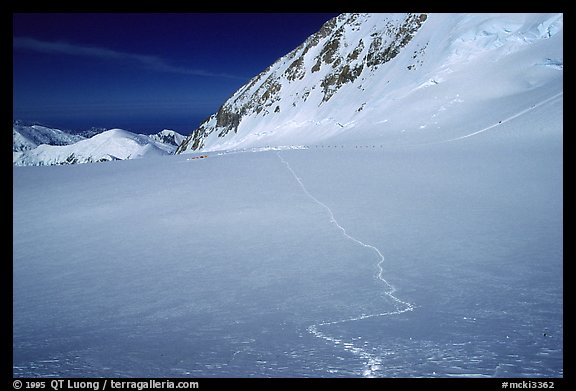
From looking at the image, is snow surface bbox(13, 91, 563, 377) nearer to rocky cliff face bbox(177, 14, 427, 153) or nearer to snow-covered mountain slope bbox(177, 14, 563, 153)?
snow-covered mountain slope bbox(177, 14, 563, 153)

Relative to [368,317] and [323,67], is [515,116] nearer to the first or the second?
[368,317]

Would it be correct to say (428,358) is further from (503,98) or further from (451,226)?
(503,98)

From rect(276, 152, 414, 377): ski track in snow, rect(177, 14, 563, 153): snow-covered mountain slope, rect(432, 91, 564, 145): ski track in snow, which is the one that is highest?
rect(177, 14, 563, 153): snow-covered mountain slope

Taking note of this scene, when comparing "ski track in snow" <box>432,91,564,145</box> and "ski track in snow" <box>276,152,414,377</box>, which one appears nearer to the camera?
"ski track in snow" <box>276,152,414,377</box>

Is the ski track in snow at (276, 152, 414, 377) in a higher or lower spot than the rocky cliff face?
lower

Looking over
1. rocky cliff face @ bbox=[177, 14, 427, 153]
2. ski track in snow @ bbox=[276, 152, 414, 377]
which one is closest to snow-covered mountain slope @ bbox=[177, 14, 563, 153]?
rocky cliff face @ bbox=[177, 14, 427, 153]

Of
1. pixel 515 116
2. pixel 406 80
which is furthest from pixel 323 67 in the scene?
pixel 515 116
